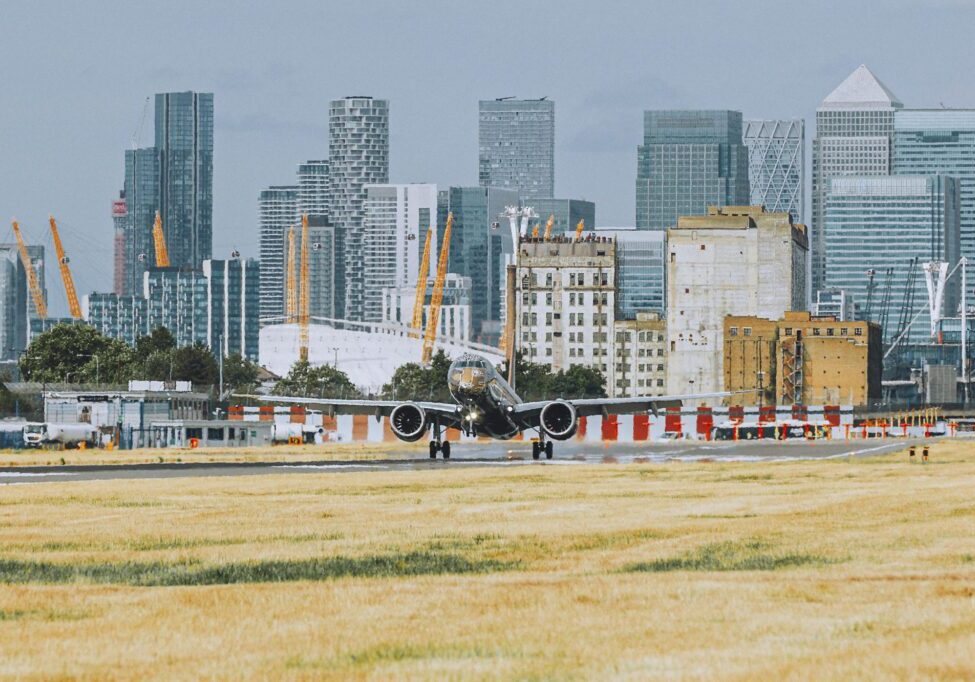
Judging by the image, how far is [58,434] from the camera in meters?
123

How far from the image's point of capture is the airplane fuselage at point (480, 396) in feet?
268

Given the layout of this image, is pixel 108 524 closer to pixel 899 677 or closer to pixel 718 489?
pixel 718 489

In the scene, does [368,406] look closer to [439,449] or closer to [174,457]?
[439,449]

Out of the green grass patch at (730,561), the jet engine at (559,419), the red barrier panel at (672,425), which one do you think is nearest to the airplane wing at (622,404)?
the jet engine at (559,419)

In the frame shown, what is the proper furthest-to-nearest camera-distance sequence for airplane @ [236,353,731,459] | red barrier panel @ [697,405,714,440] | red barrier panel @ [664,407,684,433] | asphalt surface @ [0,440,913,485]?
red barrier panel @ [664,407,684,433]
red barrier panel @ [697,405,714,440]
airplane @ [236,353,731,459]
asphalt surface @ [0,440,913,485]

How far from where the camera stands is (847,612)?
24.5m

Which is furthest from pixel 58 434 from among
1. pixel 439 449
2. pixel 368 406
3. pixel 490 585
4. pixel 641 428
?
pixel 490 585

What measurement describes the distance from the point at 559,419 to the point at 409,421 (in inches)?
267

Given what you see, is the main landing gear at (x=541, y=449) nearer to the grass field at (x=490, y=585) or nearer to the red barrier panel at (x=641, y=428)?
the grass field at (x=490, y=585)

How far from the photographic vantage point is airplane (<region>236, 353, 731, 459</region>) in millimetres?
82125

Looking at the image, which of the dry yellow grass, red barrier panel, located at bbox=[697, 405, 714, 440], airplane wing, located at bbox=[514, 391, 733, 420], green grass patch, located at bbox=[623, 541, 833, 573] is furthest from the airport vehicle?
green grass patch, located at bbox=[623, 541, 833, 573]

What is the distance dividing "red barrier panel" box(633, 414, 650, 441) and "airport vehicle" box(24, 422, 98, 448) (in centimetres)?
4369

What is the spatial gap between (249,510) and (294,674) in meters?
26.6

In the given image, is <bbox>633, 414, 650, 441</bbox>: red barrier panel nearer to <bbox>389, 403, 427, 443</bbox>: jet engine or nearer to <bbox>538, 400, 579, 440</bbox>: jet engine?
<bbox>538, 400, 579, 440</bbox>: jet engine
